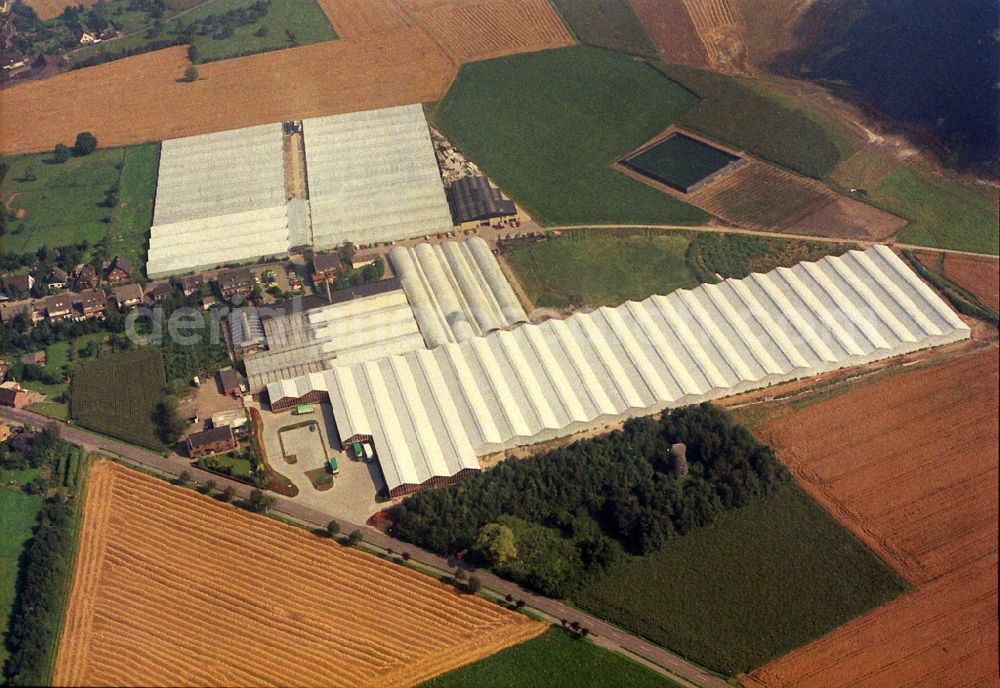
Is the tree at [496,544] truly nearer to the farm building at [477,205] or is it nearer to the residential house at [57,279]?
the farm building at [477,205]

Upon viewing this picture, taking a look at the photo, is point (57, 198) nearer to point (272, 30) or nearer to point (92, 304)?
point (92, 304)

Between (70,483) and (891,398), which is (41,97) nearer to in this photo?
(70,483)

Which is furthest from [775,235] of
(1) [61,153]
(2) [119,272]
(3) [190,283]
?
(1) [61,153]

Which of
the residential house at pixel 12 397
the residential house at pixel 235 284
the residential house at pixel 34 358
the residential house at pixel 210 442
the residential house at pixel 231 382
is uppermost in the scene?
the residential house at pixel 235 284

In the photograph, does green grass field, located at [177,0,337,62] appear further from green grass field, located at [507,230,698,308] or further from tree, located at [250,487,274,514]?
tree, located at [250,487,274,514]

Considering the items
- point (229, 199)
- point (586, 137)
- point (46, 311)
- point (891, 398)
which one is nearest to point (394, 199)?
point (229, 199)

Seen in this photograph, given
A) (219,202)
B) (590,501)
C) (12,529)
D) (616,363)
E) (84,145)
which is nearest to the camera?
(590,501)

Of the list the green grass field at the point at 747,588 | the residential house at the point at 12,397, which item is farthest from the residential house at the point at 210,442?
the green grass field at the point at 747,588
